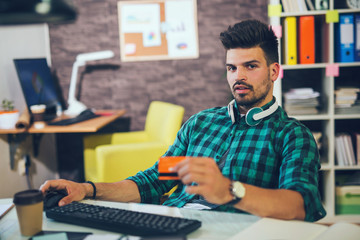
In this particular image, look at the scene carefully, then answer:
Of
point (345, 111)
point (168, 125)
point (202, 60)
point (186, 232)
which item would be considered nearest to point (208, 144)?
point (186, 232)

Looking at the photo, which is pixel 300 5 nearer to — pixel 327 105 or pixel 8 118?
pixel 327 105

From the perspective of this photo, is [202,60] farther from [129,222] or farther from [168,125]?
[129,222]

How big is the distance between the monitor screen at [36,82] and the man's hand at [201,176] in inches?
89.5

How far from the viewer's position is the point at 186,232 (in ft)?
3.06

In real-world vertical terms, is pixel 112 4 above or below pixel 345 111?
above

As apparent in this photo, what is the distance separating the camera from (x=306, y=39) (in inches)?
110

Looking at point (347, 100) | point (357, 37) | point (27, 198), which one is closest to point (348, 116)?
point (347, 100)

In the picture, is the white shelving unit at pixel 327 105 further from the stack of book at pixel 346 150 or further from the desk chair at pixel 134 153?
the desk chair at pixel 134 153

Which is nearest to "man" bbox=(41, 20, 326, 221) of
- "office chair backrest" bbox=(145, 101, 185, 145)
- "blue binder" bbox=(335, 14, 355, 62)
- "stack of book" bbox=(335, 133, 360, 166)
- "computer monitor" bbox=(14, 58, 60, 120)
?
"office chair backrest" bbox=(145, 101, 185, 145)

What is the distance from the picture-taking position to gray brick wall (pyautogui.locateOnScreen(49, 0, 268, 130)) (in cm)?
341

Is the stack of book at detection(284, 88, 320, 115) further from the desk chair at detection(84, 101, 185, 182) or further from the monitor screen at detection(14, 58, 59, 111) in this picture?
the monitor screen at detection(14, 58, 59, 111)

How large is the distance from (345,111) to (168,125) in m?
1.32

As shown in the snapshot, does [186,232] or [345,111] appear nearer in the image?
[186,232]

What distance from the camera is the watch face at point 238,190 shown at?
984 millimetres
